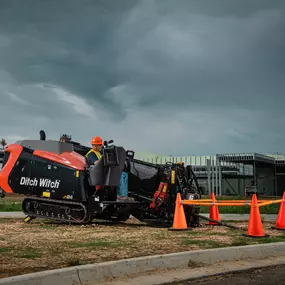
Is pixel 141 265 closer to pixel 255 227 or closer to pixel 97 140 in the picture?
pixel 255 227

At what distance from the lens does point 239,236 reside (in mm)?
9164

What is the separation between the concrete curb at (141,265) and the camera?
4.92 meters

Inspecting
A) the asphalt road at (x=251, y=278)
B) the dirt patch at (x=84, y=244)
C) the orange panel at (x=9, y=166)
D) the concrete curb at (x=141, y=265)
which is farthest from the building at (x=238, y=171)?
the asphalt road at (x=251, y=278)

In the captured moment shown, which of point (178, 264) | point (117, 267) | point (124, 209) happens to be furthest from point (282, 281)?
point (124, 209)

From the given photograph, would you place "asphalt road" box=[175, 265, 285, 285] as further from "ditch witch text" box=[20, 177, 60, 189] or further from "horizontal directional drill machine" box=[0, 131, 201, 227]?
"ditch witch text" box=[20, 177, 60, 189]

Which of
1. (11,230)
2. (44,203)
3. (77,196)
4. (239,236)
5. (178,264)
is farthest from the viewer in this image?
(44,203)

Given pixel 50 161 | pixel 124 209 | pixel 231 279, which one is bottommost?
pixel 231 279

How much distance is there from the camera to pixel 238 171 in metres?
45.5

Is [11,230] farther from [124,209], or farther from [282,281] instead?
[282,281]

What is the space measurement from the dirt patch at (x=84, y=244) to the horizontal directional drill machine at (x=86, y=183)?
0.80 meters

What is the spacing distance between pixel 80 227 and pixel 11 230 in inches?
64.1

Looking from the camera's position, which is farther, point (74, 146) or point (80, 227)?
point (74, 146)

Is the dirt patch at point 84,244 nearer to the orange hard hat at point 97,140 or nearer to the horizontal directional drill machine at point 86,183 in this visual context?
the horizontal directional drill machine at point 86,183

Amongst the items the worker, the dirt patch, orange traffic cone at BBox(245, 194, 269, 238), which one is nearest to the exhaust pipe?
the worker
